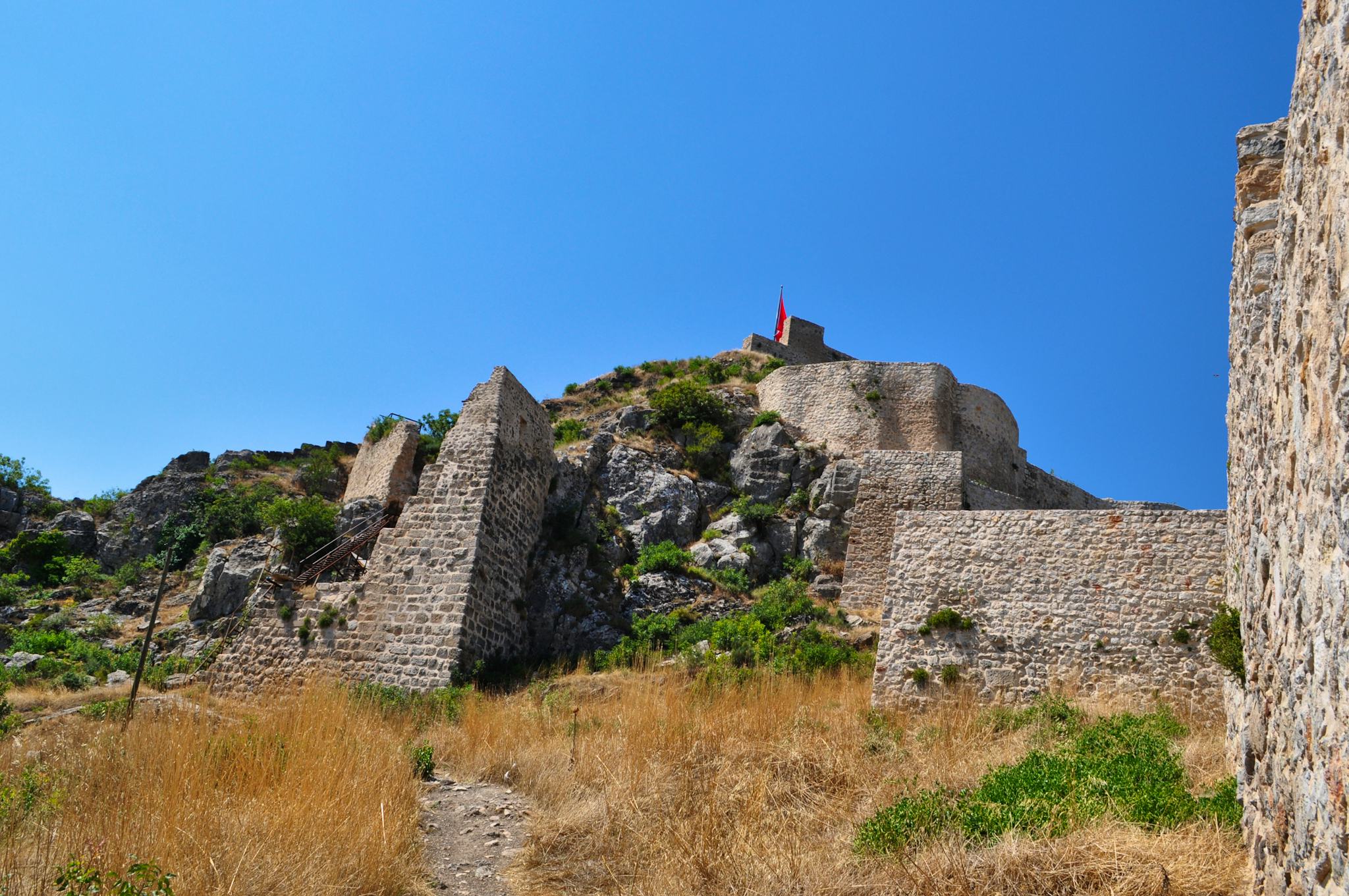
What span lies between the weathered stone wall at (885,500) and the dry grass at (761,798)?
21.2 feet

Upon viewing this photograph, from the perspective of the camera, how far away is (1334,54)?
3768mm

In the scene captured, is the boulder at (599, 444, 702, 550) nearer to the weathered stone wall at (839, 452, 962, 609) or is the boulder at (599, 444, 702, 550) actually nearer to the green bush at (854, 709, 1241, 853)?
the weathered stone wall at (839, 452, 962, 609)

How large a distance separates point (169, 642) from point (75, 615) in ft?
18.7

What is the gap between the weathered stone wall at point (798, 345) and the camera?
3653cm

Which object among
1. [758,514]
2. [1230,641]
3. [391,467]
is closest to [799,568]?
[758,514]

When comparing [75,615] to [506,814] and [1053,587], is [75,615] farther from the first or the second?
[1053,587]

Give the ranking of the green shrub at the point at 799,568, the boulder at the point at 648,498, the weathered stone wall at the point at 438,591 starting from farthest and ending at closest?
1. the boulder at the point at 648,498
2. the green shrub at the point at 799,568
3. the weathered stone wall at the point at 438,591

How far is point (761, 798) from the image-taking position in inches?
254

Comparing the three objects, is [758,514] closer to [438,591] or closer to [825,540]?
[825,540]

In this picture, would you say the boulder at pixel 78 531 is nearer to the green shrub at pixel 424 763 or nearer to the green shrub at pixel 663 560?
the green shrub at pixel 663 560

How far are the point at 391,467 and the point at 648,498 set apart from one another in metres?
6.81

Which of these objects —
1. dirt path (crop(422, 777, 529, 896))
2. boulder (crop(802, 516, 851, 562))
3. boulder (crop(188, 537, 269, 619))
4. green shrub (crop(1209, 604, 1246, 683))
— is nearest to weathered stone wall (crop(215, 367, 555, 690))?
boulder (crop(188, 537, 269, 619))

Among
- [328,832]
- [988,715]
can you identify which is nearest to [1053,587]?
[988,715]

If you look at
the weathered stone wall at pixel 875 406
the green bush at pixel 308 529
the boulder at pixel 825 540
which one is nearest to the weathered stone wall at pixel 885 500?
the boulder at pixel 825 540
